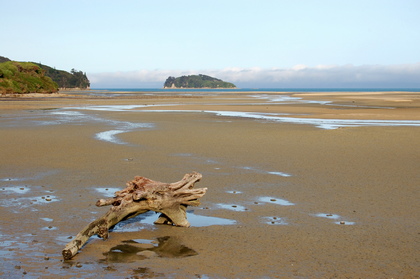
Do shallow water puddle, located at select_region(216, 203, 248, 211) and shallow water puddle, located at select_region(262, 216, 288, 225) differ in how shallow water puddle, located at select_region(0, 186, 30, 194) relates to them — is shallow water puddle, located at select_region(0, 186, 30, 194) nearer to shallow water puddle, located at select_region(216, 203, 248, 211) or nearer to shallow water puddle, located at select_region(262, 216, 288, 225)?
shallow water puddle, located at select_region(216, 203, 248, 211)

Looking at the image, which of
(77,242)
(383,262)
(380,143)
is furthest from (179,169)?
(380,143)

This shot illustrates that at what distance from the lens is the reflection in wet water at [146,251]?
6.50 m

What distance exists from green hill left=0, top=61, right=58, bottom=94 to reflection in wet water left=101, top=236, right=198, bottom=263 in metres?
93.9

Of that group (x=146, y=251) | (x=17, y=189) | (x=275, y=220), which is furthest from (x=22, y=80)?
(x=146, y=251)

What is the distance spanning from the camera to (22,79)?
350 ft

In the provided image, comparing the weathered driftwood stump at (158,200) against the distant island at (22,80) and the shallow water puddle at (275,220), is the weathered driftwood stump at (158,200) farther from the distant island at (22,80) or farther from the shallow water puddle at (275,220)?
the distant island at (22,80)

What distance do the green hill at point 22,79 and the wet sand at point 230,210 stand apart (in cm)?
8427

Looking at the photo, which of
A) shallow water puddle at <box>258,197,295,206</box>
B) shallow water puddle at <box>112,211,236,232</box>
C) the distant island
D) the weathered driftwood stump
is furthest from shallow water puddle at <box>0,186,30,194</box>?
the distant island

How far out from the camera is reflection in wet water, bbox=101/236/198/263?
650 cm

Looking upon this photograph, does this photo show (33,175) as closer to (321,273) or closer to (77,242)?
(77,242)

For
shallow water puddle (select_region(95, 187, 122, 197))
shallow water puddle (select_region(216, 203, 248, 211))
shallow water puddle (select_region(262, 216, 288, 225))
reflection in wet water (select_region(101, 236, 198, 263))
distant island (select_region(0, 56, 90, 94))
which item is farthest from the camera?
distant island (select_region(0, 56, 90, 94))

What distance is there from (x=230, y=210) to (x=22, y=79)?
107 metres

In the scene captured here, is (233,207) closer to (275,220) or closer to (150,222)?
(275,220)

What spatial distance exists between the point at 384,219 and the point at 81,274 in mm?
5242
